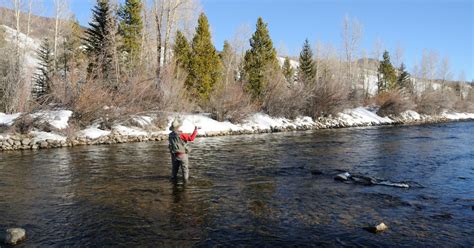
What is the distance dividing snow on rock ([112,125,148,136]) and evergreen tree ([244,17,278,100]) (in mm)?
20814

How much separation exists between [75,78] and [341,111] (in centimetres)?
2885

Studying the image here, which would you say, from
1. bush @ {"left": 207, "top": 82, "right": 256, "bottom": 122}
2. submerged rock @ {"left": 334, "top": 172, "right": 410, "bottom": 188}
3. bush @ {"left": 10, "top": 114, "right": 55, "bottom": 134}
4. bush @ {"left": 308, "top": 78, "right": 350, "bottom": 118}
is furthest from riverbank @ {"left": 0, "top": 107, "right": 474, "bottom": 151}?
submerged rock @ {"left": 334, "top": 172, "right": 410, "bottom": 188}

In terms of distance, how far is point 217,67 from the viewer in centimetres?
4053

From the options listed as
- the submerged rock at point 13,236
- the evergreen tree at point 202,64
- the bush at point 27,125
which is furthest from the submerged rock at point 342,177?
the evergreen tree at point 202,64

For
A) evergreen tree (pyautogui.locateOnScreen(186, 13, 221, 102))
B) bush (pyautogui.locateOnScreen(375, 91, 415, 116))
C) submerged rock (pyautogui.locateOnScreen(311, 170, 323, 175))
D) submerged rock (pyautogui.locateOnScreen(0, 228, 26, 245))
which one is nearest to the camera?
submerged rock (pyautogui.locateOnScreen(0, 228, 26, 245))

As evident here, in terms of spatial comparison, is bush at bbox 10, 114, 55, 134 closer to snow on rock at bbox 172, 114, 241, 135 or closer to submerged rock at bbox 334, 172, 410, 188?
snow on rock at bbox 172, 114, 241, 135

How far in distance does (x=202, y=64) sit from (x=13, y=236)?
1326 inches

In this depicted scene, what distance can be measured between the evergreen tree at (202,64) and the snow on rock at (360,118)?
14.1m

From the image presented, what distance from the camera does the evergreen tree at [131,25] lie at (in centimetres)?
4030

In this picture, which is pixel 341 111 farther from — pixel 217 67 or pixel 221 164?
pixel 221 164

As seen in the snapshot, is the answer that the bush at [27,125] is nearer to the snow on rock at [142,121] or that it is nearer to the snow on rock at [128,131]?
the snow on rock at [128,131]

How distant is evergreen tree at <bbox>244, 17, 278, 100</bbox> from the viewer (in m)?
44.5

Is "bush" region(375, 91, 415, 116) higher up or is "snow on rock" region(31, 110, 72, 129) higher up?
"bush" region(375, 91, 415, 116)

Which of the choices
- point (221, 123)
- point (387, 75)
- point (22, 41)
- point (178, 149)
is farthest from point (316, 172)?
point (387, 75)
